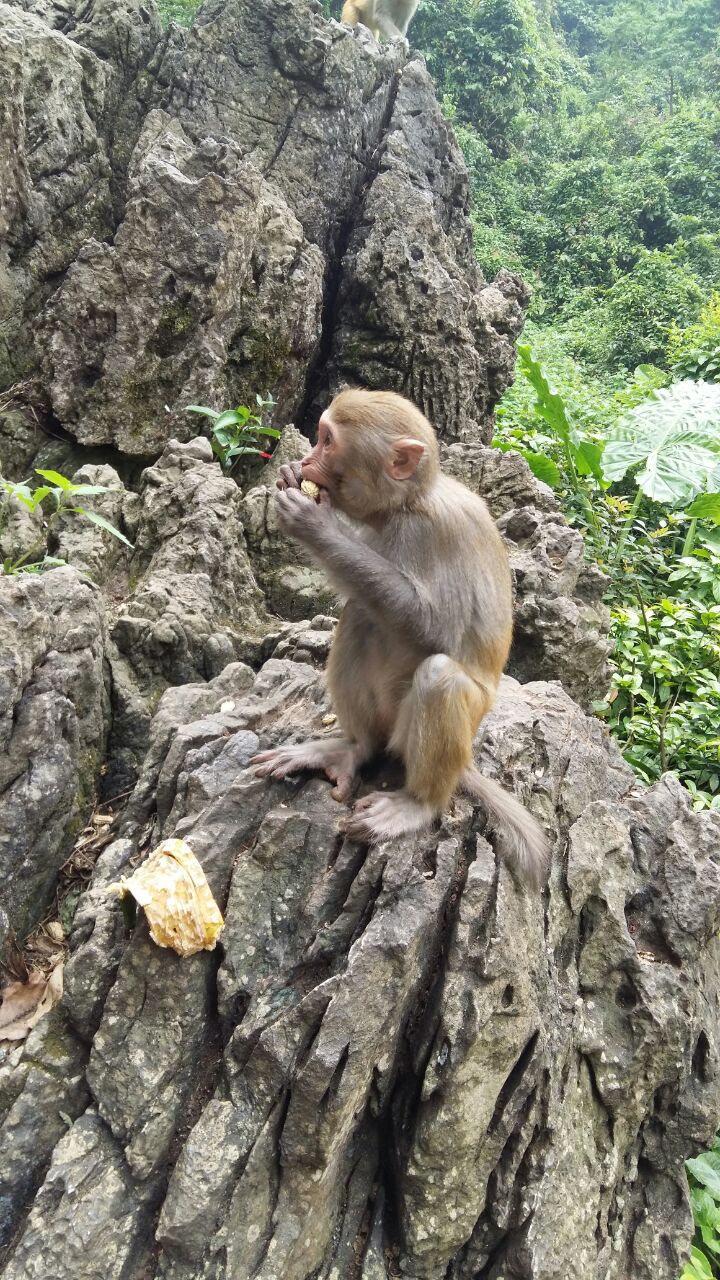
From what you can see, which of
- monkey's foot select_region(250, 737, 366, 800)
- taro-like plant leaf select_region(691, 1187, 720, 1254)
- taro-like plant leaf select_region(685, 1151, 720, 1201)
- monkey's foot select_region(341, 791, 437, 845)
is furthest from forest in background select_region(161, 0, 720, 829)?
monkey's foot select_region(341, 791, 437, 845)

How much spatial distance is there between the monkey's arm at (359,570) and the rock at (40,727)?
139 cm

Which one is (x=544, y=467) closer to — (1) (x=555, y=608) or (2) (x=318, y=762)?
(1) (x=555, y=608)

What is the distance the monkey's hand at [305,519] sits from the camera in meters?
2.90

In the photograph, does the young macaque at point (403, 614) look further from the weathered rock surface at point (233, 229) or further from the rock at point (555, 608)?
the weathered rock surface at point (233, 229)

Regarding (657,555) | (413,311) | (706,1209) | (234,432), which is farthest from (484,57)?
(706,1209)

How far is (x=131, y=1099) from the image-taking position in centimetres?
247

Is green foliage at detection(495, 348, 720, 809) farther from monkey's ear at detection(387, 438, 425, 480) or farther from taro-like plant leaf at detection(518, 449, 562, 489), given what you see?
monkey's ear at detection(387, 438, 425, 480)

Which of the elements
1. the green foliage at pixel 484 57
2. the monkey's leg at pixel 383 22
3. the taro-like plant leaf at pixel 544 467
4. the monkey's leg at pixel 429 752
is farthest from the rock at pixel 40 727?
the green foliage at pixel 484 57

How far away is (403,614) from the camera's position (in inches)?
117

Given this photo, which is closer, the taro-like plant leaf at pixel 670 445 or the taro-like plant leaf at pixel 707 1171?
the taro-like plant leaf at pixel 707 1171

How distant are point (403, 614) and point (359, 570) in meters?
0.24

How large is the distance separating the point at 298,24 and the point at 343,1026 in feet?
32.0

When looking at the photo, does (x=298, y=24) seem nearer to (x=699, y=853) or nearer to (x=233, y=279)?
(x=233, y=279)

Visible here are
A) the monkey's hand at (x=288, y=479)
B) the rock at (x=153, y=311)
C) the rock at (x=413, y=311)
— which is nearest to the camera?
the monkey's hand at (x=288, y=479)
